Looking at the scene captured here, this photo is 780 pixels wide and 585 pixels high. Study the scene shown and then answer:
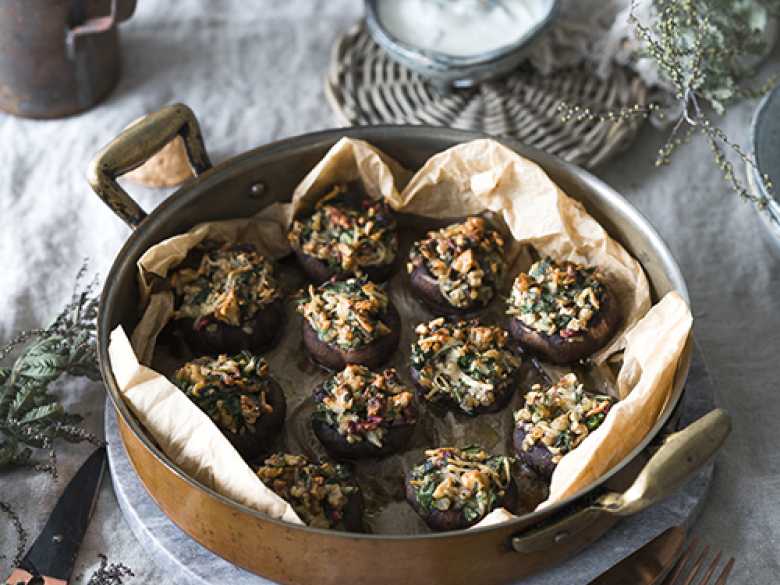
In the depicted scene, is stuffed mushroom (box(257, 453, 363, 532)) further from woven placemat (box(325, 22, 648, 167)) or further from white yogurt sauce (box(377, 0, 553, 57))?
white yogurt sauce (box(377, 0, 553, 57))

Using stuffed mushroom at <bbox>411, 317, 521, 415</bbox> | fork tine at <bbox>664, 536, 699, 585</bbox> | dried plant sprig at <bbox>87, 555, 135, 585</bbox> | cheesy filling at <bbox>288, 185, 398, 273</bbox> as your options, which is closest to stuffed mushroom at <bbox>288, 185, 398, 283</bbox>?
cheesy filling at <bbox>288, 185, 398, 273</bbox>

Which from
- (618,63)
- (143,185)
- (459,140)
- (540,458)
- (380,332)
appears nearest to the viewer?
(540,458)

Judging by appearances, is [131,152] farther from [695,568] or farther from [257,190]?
[695,568]

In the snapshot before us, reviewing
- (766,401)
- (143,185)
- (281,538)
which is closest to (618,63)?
(766,401)

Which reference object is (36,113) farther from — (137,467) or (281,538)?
(281,538)

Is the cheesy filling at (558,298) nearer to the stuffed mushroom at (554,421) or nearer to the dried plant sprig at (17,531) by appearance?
the stuffed mushroom at (554,421)
